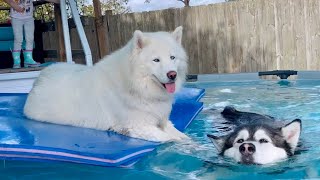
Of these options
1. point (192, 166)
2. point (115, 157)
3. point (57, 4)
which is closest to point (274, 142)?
point (192, 166)

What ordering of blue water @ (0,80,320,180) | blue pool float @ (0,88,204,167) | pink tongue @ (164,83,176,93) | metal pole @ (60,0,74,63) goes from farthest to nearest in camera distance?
metal pole @ (60,0,74,63)
pink tongue @ (164,83,176,93)
blue pool float @ (0,88,204,167)
blue water @ (0,80,320,180)

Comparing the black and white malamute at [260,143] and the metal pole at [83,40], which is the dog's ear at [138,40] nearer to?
the black and white malamute at [260,143]

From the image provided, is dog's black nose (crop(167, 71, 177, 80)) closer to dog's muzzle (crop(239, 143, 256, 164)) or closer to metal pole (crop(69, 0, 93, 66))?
dog's muzzle (crop(239, 143, 256, 164))

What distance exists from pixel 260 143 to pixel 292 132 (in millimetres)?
288

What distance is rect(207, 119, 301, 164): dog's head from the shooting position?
10.6 ft

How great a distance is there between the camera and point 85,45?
6.68 m

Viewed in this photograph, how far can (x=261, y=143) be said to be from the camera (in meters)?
3.33

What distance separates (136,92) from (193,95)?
1.87 metres

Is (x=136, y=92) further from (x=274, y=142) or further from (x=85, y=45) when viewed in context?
(x=85, y=45)

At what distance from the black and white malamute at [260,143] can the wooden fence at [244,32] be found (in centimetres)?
596

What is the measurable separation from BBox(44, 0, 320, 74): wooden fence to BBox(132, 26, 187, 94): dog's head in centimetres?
566

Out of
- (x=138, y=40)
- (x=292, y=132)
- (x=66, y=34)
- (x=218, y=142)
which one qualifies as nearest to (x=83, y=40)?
(x=66, y=34)

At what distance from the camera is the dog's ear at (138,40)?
393cm

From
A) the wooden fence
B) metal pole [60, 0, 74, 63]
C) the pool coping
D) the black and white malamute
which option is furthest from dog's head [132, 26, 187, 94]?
the wooden fence
